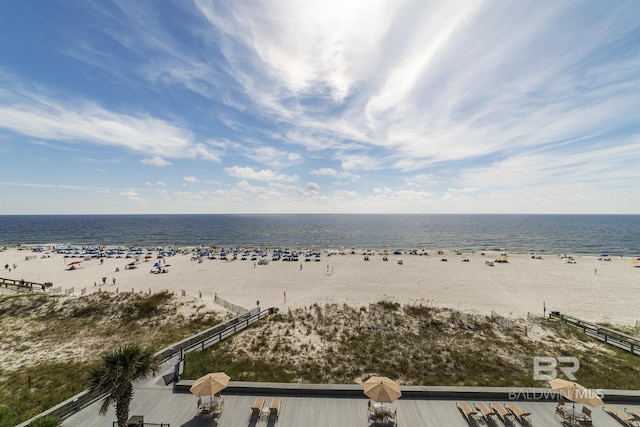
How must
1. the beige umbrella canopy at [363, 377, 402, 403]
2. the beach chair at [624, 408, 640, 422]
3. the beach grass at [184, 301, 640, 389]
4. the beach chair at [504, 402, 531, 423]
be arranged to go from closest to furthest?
the beige umbrella canopy at [363, 377, 402, 403] → the beach chair at [624, 408, 640, 422] → the beach chair at [504, 402, 531, 423] → the beach grass at [184, 301, 640, 389]

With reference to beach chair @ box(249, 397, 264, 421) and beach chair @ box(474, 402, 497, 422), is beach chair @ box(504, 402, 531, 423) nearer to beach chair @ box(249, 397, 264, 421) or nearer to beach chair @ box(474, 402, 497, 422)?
beach chair @ box(474, 402, 497, 422)

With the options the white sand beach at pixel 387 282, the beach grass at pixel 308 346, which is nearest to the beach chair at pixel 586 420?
the beach grass at pixel 308 346

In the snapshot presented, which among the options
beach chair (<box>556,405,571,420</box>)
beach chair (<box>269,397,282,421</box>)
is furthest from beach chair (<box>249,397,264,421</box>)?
beach chair (<box>556,405,571,420</box>)

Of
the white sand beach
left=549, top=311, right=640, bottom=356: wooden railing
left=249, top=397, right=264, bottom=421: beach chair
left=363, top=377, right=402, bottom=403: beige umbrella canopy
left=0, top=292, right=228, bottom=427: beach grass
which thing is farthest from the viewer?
the white sand beach

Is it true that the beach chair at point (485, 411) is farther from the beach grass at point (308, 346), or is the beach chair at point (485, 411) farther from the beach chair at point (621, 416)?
the beach chair at point (621, 416)

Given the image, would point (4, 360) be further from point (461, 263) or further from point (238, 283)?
point (461, 263)

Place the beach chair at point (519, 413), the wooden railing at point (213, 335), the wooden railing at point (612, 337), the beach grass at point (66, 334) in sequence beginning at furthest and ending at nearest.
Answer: the wooden railing at point (612, 337) < the beach grass at point (66, 334) < the wooden railing at point (213, 335) < the beach chair at point (519, 413)

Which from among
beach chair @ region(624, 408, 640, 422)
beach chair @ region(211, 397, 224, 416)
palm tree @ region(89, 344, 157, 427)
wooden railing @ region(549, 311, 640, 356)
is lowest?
wooden railing @ region(549, 311, 640, 356)
